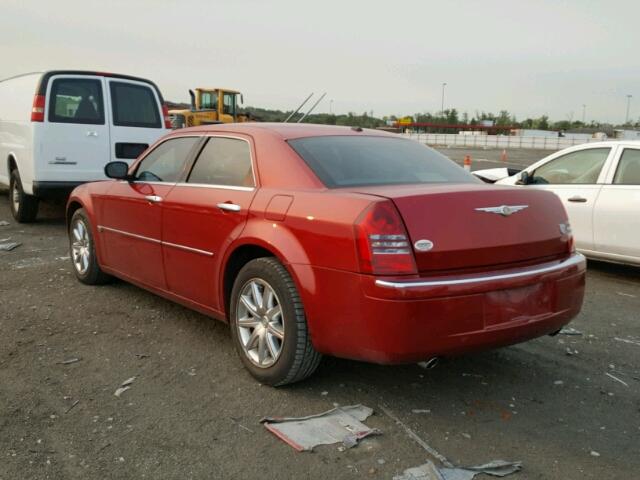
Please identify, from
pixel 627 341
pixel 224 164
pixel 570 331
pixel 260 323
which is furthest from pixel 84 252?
pixel 627 341

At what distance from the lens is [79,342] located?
4441 millimetres

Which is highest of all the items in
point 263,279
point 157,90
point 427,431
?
point 157,90

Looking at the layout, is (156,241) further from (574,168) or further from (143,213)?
(574,168)

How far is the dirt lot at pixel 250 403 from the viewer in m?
2.92

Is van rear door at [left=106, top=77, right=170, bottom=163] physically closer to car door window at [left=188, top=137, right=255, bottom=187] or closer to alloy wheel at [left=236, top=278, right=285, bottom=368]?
car door window at [left=188, top=137, right=255, bottom=187]

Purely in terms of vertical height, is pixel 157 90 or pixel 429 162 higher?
pixel 157 90

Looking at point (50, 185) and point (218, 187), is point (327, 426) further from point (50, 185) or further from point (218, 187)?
point (50, 185)

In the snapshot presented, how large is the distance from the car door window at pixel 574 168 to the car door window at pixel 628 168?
0.70 feet

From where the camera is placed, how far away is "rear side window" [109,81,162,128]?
915cm

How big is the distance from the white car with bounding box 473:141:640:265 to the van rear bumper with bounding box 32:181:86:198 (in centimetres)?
566

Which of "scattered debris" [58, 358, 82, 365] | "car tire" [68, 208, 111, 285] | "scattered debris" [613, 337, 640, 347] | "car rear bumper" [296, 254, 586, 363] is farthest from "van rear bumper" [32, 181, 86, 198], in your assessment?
"scattered debris" [613, 337, 640, 347]

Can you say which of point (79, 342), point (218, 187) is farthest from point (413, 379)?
point (79, 342)

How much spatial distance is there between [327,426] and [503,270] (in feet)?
3.94

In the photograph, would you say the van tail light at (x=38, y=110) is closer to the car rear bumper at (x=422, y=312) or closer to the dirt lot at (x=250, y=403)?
the dirt lot at (x=250, y=403)
